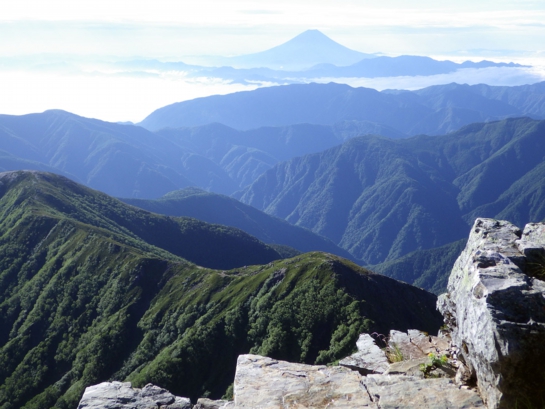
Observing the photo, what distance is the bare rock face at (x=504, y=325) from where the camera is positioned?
14086 millimetres

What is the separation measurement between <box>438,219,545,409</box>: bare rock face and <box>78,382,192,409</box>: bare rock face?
54.6 ft

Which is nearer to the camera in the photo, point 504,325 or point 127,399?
point 504,325

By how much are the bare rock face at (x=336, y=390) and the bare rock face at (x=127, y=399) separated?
735 cm

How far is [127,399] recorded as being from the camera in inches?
1097

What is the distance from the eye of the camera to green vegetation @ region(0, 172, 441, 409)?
112m

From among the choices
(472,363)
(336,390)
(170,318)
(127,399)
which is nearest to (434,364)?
(472,363)

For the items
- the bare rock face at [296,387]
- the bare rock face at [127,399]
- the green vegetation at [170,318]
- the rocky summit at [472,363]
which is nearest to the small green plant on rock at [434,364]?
the rocky summit at [472,363]

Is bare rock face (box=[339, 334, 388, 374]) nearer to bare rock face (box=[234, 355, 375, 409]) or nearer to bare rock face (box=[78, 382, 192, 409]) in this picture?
bare rock face (box=[234, 355, 375, 409])

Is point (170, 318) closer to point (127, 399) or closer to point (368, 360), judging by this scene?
point (127, 399)

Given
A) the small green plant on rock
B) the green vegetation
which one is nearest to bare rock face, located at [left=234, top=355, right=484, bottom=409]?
the small green plant on rock

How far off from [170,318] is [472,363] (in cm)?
13377

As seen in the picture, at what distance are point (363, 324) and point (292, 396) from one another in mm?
89228

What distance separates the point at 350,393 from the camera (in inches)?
714

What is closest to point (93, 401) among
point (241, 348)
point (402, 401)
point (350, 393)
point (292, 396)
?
point (292, 396)
